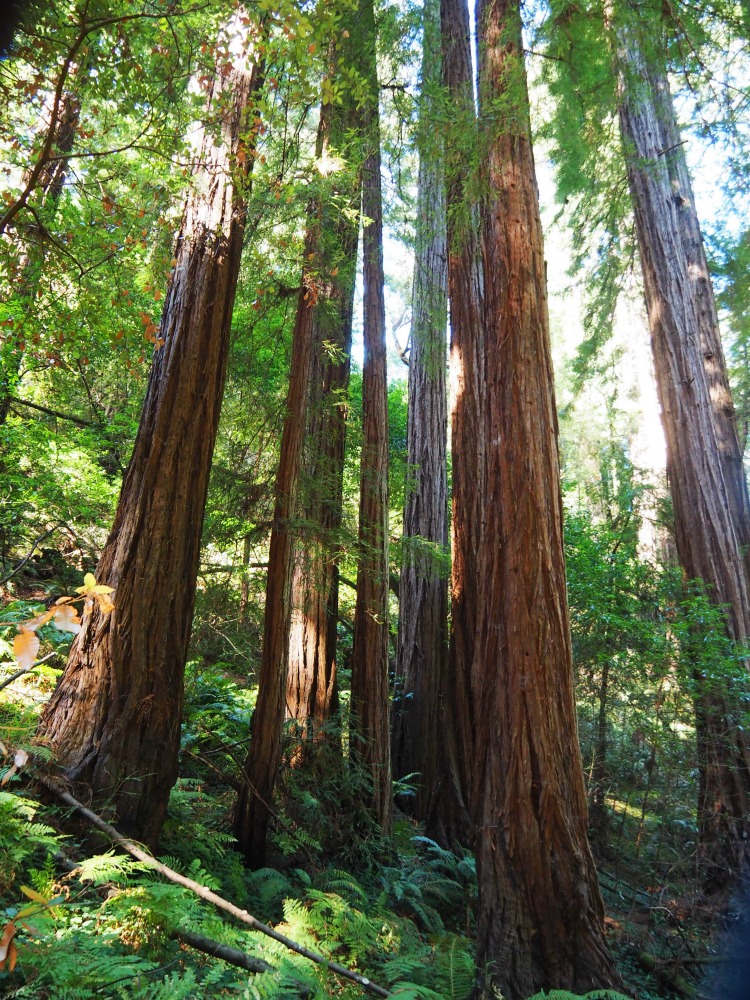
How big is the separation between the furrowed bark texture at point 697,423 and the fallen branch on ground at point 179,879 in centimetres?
494

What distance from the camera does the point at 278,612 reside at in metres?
4.80

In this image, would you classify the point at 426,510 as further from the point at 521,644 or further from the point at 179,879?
the point at 179,879

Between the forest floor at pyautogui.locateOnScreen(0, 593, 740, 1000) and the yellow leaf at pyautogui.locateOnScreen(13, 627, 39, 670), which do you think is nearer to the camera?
the yellow leaf at pyautogui.locateOnScreen(13, 627, 39, 670)

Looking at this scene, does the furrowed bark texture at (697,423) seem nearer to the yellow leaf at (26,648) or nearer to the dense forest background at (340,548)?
the dense forest background at (340,548)

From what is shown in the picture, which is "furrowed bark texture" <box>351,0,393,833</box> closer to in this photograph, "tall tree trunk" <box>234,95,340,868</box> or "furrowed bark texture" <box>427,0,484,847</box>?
"furrowed bark texture" <box>427,0,484,847</box>

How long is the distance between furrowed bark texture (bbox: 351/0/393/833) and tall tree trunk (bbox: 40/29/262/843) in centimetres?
169

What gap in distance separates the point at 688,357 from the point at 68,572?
930 centimetres

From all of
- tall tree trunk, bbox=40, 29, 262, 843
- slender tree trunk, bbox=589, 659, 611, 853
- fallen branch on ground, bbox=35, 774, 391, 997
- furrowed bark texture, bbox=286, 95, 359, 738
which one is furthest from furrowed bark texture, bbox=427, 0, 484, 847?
fallen branch on ground, bbox=35, 774, 391, 997

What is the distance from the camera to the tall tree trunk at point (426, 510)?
7.37m

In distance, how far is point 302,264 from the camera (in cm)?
543

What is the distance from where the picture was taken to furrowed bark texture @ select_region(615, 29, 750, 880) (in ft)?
21.0

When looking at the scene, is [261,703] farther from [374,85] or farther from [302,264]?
[374,85]

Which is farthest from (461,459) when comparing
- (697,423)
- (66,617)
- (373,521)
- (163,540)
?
(66,617)

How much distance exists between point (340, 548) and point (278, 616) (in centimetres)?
158
